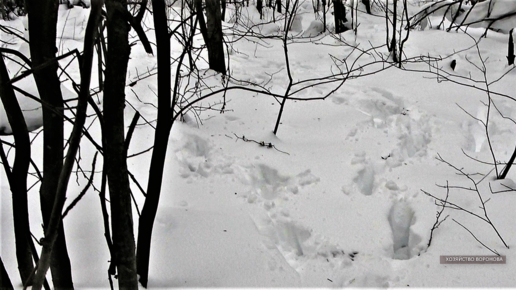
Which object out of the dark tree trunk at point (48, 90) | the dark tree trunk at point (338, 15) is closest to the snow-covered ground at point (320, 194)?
the dark tree trunk at point (48, 90)

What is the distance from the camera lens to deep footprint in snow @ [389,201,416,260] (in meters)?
2.31

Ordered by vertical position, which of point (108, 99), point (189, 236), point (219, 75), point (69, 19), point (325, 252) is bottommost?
point (325, 252)

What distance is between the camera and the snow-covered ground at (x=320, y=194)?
1971mm

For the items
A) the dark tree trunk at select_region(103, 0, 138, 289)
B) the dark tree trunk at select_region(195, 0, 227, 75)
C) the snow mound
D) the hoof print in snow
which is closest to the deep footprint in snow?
the hoof print in snow

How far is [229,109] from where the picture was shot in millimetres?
3885

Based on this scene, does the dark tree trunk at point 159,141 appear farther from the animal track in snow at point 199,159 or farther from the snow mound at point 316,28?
the snow mound at point 316,28

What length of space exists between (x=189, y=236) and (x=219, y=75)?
10.2 ft

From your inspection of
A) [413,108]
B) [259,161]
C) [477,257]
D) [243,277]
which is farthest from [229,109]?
[477,257]

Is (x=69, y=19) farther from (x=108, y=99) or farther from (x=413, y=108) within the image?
(x=108, y=99)

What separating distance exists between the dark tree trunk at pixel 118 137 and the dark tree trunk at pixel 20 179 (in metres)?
0.41

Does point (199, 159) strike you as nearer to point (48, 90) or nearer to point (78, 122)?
point (48, 90)

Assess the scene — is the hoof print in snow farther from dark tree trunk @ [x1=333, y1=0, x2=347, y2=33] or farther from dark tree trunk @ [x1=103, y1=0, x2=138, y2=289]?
dark tree trunk @ [x1=333, y1=0, x2=347, y2=33]

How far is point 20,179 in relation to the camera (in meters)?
1.32

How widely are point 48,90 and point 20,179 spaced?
0.35 metres
